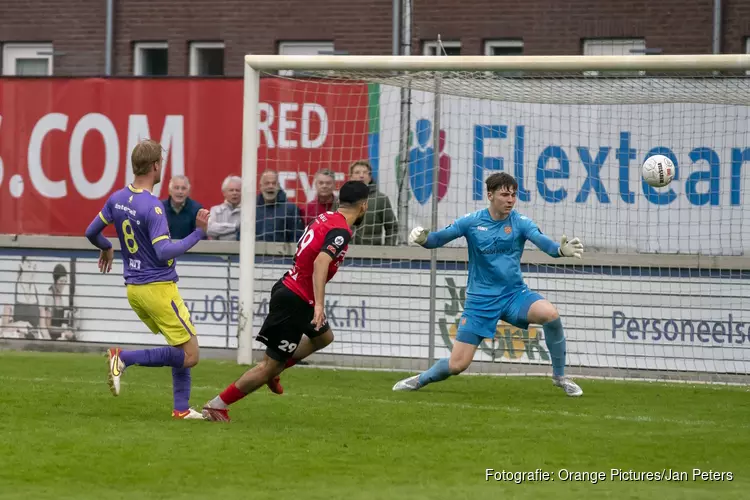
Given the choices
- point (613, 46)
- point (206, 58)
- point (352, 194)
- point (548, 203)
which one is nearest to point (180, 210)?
point (548, 203)

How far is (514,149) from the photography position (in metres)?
14.4

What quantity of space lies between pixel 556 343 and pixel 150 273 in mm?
3886

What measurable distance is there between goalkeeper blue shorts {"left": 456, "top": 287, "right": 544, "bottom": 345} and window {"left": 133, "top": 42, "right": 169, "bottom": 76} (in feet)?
44.9

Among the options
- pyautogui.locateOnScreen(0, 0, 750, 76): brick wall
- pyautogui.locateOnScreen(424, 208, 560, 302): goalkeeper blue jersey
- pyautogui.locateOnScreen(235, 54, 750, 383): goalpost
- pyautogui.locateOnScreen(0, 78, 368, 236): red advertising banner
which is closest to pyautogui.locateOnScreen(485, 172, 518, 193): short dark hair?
pyautogui.locateOnScreen(424, 208, 560, 302): goalkeeper blue jersey

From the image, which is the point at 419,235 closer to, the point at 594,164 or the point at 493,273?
the point at 493,273

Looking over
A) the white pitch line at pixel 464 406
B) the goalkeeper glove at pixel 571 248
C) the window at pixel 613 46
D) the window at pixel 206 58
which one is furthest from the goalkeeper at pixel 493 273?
the window at pixel 206 58

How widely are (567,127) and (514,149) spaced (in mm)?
578

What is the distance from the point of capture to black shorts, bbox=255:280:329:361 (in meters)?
9.35

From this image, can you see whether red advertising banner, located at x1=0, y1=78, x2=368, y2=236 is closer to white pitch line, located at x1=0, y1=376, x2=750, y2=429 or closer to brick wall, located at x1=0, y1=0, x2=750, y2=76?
white pitch line, located at x1=0, y1=376, x2=750, y2=429

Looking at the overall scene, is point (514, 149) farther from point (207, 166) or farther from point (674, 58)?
point (207, 166)

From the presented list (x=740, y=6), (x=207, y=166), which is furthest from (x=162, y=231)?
(x=740, y=6)

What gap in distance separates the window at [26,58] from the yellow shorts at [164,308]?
52.2 ft

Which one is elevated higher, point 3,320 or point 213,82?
point 213,82

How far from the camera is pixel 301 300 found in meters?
9.50
